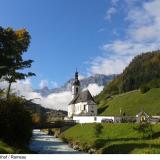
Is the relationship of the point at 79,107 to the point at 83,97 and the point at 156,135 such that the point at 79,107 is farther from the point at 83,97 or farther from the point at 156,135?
the point at 156,135

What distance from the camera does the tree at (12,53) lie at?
4047 cm

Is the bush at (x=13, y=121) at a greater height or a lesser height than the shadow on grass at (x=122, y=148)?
greater

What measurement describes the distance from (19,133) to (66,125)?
197 feet

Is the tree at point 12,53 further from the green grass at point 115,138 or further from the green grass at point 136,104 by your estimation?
the green grass at point 136,104

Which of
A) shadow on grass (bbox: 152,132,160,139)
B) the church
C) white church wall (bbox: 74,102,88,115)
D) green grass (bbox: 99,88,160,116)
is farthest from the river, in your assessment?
white church wall (bbox: 74,102,88,115)

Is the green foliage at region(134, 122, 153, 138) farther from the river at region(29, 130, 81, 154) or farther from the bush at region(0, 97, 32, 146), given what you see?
the bush at region(0, 97, 32, 146)

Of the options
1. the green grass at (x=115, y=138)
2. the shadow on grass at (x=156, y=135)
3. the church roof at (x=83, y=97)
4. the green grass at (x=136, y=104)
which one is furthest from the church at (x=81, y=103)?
the shadow on grass at (x=156, y=135)

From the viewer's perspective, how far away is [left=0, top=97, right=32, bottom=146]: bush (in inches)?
1412

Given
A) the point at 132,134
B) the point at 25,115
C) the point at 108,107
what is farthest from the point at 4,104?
the point at 108,107

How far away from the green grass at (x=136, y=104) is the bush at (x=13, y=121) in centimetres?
7180

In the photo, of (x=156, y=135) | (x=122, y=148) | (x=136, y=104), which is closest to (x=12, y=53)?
(x=122, y=148)

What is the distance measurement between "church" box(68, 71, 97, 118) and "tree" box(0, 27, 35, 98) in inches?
3978

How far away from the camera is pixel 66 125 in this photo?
99.4 metres

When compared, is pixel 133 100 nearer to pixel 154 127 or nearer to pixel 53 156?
pixel 154 127
